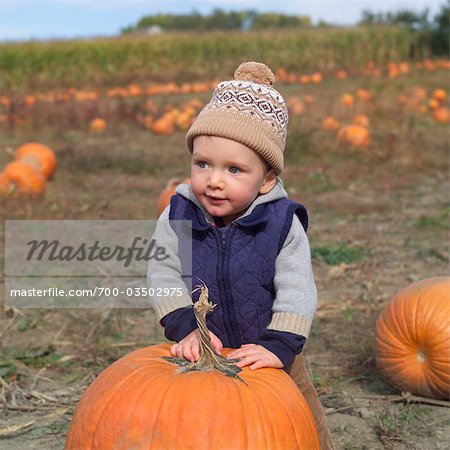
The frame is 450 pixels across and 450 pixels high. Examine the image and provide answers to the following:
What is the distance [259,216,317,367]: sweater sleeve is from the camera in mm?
2676

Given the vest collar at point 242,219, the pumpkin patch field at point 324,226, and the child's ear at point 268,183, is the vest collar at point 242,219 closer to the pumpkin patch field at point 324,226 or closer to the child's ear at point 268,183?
the child's ear at point 268,183

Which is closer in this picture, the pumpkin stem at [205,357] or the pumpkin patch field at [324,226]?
the pumpkin stem at [205,357]

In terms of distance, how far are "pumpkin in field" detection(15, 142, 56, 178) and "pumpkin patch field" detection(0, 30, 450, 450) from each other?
2 cm

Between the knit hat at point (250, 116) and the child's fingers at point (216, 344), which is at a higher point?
the knit hat at point (250, 116)

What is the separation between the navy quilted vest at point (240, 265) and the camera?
2.75 meters

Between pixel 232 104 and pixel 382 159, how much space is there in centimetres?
888

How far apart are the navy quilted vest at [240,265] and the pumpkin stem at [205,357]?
0.81 ft

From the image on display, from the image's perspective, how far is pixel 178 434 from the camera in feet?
7.47

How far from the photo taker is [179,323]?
2775 mm

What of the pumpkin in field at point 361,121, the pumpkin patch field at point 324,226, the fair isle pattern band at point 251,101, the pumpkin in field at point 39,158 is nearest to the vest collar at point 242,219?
the fair isle pattern band at point 251,101

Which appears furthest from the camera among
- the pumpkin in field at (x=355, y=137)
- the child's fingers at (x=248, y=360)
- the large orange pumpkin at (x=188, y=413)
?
the pumpkin in field at (x=355, y=137)

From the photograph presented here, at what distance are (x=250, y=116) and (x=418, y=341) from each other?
1.72 m

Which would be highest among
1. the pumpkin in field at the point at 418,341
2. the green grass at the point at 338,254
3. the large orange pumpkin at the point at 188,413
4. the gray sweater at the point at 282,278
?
the gray sweater at the point at 282,278

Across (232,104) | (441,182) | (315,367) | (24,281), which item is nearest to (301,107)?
(441,182)
